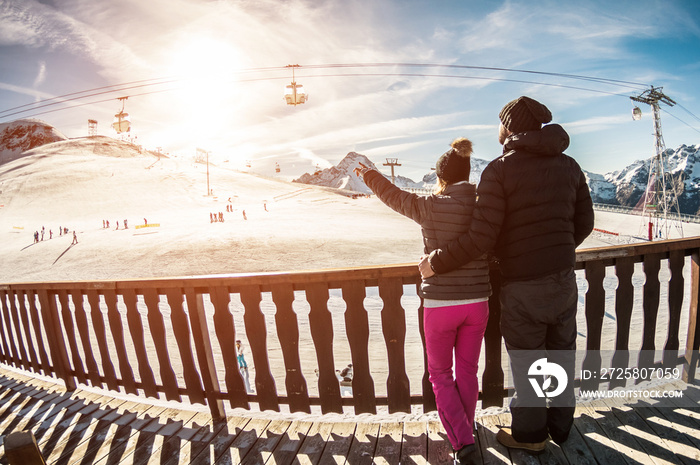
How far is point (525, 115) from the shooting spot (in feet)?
6.53

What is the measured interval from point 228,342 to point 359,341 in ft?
3.39

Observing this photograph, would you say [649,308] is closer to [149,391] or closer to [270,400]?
[270,400]

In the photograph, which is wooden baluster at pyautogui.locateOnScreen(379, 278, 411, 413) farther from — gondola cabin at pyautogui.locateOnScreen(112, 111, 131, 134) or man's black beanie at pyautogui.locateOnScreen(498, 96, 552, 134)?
gondola cabin at pyautogui.locateOnScreen(112, 111, 131, 134)

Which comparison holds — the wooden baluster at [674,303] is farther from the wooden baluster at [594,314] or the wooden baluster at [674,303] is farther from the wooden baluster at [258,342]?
the wooden baluster at [258,342]

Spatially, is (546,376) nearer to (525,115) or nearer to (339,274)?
(339,274)

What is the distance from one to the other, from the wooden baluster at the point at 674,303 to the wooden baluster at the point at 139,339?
421 centimetres

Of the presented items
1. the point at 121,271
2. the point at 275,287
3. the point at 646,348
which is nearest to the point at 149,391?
the point at 275,287

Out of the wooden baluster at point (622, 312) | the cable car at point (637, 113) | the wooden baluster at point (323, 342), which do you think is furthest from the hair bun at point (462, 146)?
the cable car at point (637, 113)

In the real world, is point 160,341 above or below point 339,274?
below

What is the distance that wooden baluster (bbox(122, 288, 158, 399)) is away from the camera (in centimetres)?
294

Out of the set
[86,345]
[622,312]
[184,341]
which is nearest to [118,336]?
[86,345]

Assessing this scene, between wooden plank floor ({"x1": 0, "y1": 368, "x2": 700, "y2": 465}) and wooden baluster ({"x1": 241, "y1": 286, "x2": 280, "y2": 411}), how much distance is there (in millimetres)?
191

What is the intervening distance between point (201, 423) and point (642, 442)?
308 cm

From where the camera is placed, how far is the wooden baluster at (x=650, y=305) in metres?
2.79
